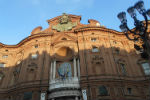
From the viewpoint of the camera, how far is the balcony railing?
73.2ft

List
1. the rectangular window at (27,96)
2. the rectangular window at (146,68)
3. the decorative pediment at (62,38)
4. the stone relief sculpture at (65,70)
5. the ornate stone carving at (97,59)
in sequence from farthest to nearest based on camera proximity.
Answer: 1. the decorative pediment at (62,38)
2. the ornate stone carving at (97,59)
3. the stone relief sculpture at (65,70)
4. the rectangular window at (146,68)
5. the rectangular window at (27,96)

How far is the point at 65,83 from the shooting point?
2248 centimetres

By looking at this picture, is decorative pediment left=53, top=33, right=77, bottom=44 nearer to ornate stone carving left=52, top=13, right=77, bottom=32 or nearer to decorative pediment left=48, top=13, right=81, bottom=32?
decorative pediment left=48, top=13, right=81, bottom=32

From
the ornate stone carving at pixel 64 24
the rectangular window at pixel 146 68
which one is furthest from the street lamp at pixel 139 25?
the ornate stone carving at pixel 64 24

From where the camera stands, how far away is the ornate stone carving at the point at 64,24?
31.4 metres

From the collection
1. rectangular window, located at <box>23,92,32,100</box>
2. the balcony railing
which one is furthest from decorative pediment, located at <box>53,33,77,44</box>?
rectangular window, located at <box>23,92,32,100</box>

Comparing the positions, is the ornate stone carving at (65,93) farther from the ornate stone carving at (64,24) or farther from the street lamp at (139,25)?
the ornate stone carving at (64,24)

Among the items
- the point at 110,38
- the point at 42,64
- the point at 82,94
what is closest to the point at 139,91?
the point at 82,94

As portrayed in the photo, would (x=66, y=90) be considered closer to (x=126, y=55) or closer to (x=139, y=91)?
(x=139, y=91)

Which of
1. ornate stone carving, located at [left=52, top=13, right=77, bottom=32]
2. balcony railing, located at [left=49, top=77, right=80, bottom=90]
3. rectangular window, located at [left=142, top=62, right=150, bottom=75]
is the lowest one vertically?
balcony railing, located at [left=49, top=77, right=80, bottom=90]

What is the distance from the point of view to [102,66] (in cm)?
2478

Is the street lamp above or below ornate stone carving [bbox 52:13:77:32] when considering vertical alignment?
below

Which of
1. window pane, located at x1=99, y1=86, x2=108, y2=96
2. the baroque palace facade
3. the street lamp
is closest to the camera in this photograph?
the street lamp

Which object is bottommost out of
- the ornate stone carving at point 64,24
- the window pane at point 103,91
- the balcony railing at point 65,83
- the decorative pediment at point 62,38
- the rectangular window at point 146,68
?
the window pane at point 103,91
